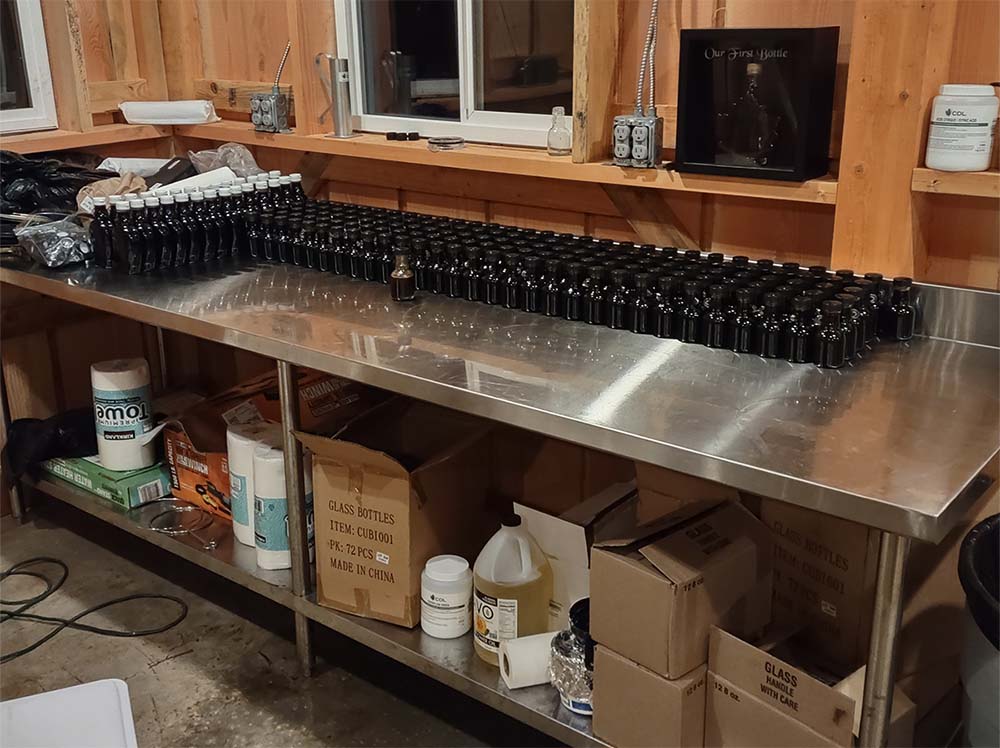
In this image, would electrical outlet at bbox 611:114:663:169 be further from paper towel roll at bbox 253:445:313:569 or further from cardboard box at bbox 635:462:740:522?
paper towel roll at bbox 253:445:313:569

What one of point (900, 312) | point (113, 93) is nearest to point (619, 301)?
point (900, 312)

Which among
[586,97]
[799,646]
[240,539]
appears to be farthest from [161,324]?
[799,646]

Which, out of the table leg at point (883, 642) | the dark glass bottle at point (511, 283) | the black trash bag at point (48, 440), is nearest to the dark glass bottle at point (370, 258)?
the dark glass bottle at point (511, 283)

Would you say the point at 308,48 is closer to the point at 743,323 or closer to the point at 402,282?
the point at 402,282

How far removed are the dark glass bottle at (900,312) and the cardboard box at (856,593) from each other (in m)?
0.35

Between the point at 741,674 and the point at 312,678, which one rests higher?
the point at 741,674

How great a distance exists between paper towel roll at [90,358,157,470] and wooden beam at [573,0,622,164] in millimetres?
1346

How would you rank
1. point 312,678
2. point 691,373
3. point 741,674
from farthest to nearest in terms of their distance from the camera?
point 312,678, point 691,373, point 741,674

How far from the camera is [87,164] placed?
3008 millimetres

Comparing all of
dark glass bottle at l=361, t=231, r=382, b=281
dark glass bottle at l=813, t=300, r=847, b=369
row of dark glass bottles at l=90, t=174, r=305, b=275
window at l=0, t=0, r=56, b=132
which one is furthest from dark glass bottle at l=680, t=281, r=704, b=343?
window at l=0, t=0, r=56, b=132

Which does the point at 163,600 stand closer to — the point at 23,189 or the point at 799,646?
the point at 23,189

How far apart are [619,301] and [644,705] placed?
2.41ft

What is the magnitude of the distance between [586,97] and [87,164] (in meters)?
1.65

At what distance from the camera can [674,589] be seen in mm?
1513
